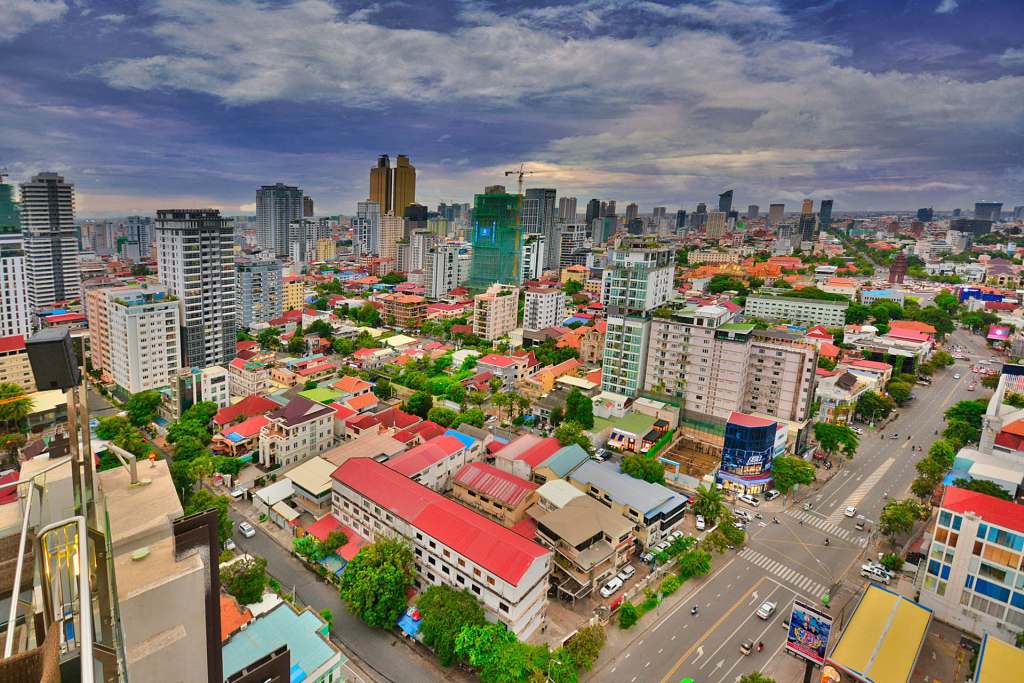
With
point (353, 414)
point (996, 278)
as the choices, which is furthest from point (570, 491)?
point (996, 278)

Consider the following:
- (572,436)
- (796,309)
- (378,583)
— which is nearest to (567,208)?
(796,309)

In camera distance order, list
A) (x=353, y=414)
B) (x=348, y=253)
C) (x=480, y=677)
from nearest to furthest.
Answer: (x=480, y=677)
(x=353, y=414)
(x=348, y=253)

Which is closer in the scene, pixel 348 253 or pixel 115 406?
pixel 115 406

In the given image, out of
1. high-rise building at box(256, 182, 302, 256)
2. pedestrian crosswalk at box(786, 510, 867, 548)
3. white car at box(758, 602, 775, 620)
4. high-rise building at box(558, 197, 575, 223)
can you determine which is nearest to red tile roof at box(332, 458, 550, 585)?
white car at box(758, 602, 775, 620)


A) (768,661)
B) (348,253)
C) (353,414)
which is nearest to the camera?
(768,661)

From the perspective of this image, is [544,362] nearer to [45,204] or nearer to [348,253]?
[45,204]

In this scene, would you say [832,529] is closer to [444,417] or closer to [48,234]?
[444,417]
